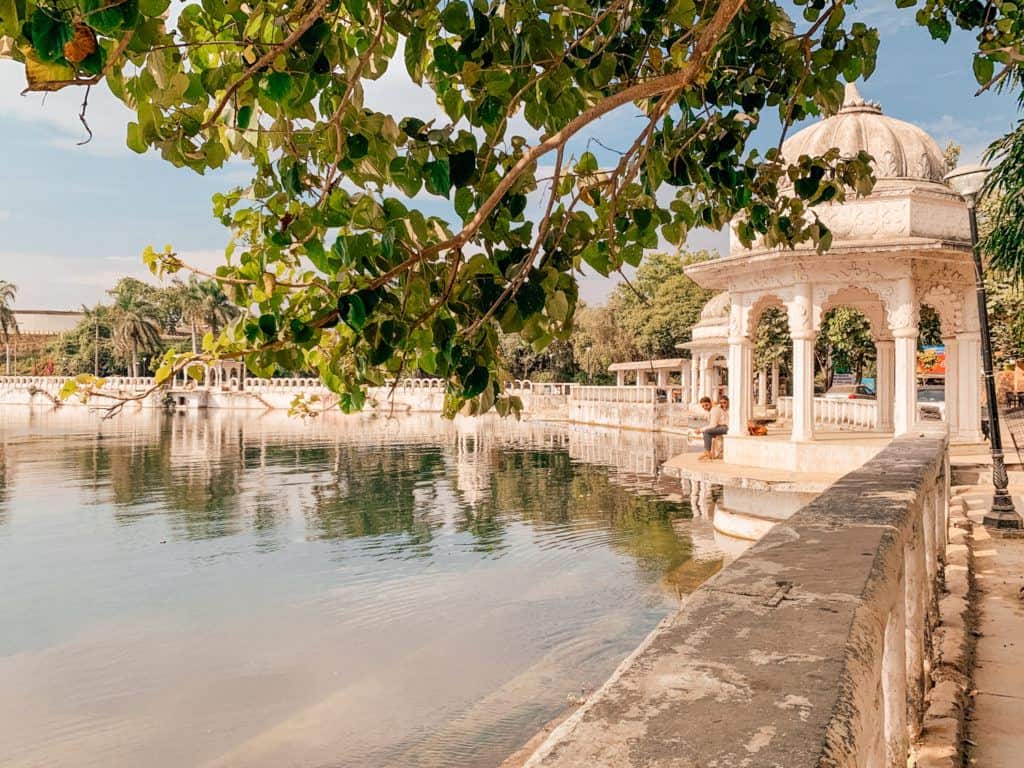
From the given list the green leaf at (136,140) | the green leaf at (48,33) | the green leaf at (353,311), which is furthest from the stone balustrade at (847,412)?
the green leaf at (48,33)

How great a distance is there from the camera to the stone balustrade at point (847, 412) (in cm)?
1873

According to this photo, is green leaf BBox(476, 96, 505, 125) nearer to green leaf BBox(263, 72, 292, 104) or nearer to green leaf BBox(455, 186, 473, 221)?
green leaf BBox(455, 186, 473, 221)

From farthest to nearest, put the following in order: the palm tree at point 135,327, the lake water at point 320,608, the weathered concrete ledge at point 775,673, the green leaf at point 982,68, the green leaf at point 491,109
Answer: the palm tree at point 135,327 < the lake water at point 320,608 < the green leaf at point 982,68 < the green leaf at point 491,109 < the weathered concrete ledge at point 775,673

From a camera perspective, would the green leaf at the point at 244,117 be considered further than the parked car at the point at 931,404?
No

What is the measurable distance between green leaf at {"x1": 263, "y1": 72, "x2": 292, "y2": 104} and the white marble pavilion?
35.7 ft

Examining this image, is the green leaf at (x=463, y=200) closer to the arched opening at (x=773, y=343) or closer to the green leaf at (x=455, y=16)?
the green leaf at (x=455, y=16)

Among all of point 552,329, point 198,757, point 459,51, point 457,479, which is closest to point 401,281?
point 552,329

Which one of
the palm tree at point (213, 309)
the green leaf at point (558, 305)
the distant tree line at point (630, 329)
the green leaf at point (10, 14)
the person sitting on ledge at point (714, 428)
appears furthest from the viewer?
the palm tree at point (213, 309)

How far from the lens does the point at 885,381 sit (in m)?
16.8

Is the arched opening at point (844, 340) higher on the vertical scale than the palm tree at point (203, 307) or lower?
lower

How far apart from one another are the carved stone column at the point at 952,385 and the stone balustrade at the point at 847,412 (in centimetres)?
209

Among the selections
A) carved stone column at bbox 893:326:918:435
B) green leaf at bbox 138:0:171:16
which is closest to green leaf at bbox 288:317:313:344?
green leaf at bbox 138:0:171:16

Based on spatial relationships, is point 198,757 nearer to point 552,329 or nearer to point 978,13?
point 552,329

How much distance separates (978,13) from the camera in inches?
187
